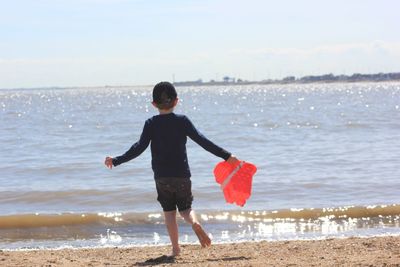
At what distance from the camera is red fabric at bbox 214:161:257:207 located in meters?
6.53

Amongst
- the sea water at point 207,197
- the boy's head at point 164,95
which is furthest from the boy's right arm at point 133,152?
the sea water at point 207,197

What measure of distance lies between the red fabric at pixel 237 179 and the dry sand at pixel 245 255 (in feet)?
1.72

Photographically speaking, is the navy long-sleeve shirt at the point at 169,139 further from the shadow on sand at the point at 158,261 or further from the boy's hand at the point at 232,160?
the shadow on sand at the point at 158,261

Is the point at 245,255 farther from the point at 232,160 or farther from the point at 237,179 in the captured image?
the point at 232,160

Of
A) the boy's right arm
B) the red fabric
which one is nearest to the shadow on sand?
the red fabric

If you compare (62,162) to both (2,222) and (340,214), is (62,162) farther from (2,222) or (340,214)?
(340,214)

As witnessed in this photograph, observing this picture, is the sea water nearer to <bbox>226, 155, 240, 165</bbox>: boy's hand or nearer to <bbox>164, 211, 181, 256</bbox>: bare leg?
<bbox>164, 211, 181, 256</bbox>: bare leg

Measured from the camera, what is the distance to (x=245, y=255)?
6680 mm

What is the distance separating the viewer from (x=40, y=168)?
1602cm

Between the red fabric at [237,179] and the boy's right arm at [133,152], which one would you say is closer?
the boy's right arm at [133,152]

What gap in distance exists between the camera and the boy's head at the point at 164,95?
→ 20.4 ft

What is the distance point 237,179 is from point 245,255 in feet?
2.25

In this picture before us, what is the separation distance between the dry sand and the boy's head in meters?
1.33

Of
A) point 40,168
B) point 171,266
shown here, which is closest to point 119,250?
point 171,266
